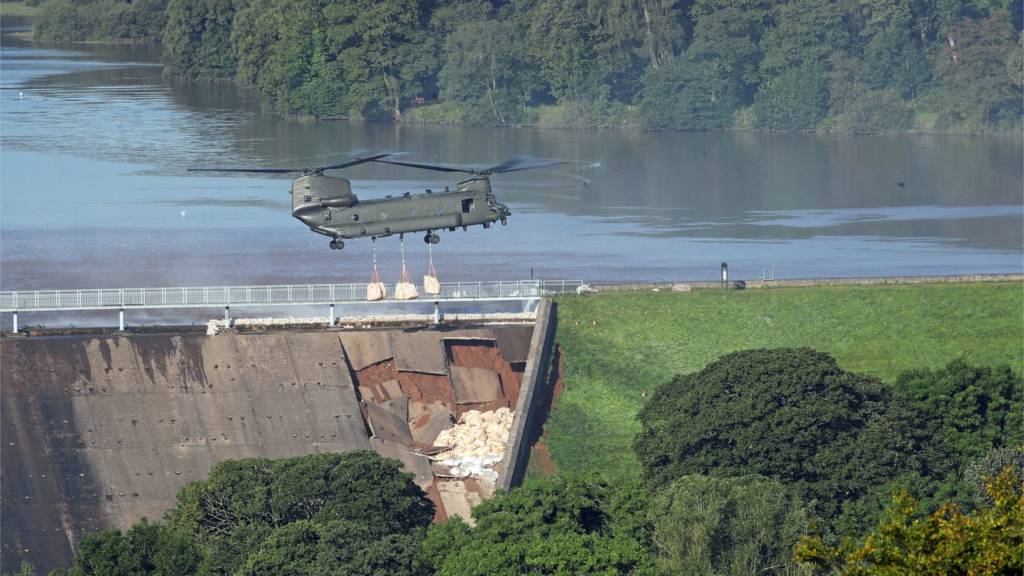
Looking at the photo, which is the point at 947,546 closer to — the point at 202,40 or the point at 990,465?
the point at 990,465

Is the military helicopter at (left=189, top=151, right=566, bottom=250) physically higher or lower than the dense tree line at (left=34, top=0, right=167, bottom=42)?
higher

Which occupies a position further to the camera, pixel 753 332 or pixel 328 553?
pixel 753 332

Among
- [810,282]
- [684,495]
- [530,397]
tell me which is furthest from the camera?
[810,282]

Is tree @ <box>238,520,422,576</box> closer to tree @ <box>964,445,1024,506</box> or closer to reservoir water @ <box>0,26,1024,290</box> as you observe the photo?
tree @ <box>964,445,1024,506</box>

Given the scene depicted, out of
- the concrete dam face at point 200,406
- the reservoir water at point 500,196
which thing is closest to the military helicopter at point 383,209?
the concrete dam face at point 200,406

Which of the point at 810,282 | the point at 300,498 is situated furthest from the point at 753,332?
the point at 300,498

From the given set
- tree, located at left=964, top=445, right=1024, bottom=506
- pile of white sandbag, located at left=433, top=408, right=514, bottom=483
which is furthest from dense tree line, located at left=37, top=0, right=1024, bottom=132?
tree, located at left=964, top=445, right=1024, bottom=506

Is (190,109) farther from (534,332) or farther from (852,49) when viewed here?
(534,332)

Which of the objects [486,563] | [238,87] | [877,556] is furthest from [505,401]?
[238,87]
